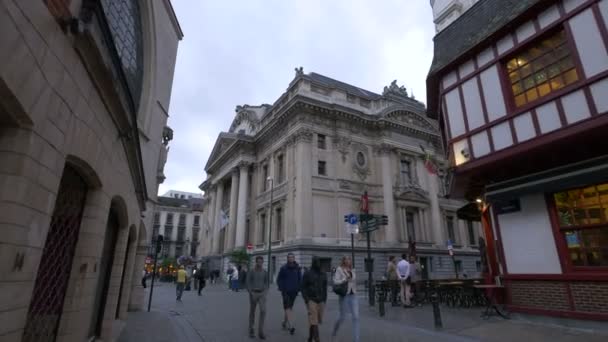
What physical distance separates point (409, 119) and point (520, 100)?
25.5 m

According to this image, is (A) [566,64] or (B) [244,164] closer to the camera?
(A) [566,64]

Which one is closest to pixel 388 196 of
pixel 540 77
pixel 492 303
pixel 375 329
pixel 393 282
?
pixel 393 282

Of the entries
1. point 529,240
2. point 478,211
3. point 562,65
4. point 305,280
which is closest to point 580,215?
point 529,240

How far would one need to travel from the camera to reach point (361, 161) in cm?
3067

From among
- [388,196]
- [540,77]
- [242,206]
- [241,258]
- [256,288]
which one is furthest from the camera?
[242,206]

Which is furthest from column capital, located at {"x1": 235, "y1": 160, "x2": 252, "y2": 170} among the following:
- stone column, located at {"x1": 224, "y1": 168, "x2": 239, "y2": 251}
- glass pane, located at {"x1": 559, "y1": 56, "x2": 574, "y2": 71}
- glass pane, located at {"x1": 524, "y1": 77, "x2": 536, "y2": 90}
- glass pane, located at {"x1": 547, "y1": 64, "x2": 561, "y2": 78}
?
glass pane, located at {"x1": 559, "y1": 56, "x2": 574, "y2": 71}

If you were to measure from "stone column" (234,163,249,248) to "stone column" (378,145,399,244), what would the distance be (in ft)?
47.7

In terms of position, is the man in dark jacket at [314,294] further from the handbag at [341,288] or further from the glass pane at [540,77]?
the glass pane at [540,77]

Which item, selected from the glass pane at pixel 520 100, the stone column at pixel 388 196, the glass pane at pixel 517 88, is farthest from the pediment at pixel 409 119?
the glass pane at pixel 520 100

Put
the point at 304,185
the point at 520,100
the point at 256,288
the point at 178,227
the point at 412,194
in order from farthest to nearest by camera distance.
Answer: the point at 178,227
the point at 412,194
the point at 304,185
the point at 520,100
the point at 256,288

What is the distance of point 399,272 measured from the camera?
1242 centimetres

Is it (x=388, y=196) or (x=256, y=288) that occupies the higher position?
(x=388, y=196)

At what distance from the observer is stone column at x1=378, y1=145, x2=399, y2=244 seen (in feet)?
92.8

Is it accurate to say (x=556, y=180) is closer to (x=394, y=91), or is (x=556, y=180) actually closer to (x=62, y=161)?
(x=62, y=161)
